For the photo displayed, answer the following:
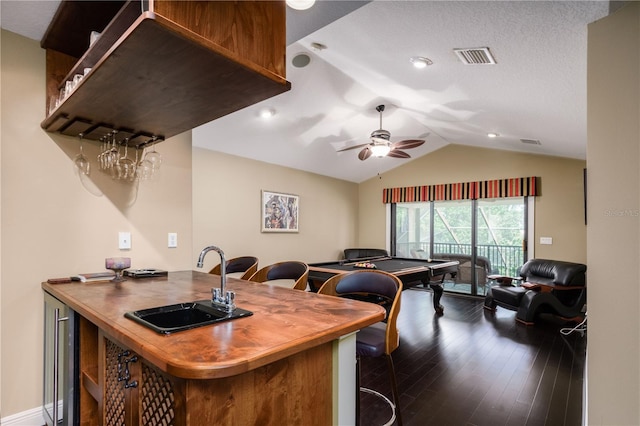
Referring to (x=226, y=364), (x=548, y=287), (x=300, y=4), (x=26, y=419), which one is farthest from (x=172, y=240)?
(x=548, y=287)

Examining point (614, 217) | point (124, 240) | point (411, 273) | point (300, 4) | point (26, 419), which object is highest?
point (300, 4)

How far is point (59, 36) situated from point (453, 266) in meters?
5.17

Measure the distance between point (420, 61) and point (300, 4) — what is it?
59.0 inches

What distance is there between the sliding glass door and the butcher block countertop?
553cm

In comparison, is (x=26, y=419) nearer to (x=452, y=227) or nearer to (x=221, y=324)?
(x=221, y=324)

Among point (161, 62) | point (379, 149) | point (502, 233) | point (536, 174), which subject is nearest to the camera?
point (161, 62)

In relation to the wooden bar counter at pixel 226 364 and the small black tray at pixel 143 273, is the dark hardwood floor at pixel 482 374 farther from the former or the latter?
the small black tray at pixel 143 273

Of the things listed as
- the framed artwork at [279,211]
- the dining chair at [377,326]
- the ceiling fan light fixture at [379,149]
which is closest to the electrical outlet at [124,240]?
the dining chair at [377,326]

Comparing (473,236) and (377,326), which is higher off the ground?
(473,236)

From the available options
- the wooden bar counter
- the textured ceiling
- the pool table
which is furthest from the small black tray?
the pool table

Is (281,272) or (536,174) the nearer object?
(281,272)

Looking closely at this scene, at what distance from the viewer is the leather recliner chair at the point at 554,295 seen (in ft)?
14.0

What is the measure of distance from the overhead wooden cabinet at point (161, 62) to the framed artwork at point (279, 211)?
3445mm

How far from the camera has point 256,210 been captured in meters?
5.53
